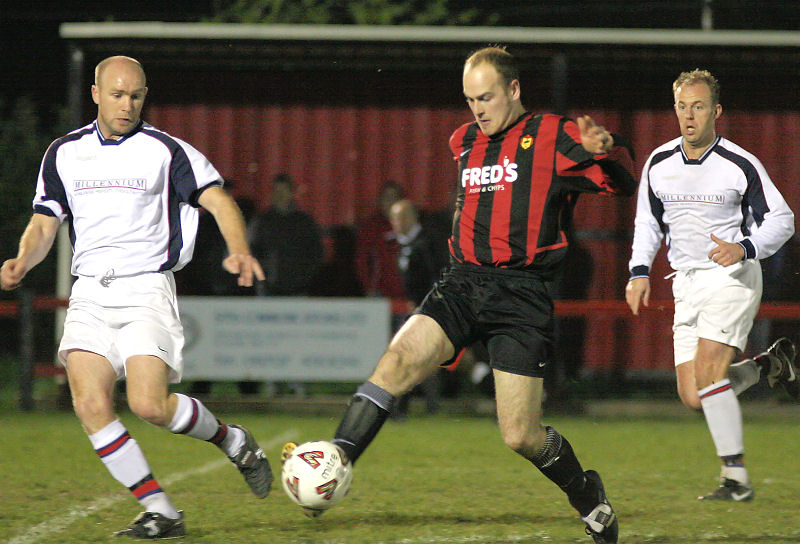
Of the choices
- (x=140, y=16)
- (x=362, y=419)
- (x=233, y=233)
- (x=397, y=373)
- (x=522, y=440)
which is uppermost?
(x=140, y=16)

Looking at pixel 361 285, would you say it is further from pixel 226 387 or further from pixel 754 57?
pixel 754 57

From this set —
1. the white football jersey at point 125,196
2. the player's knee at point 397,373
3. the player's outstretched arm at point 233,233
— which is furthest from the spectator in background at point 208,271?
the player's knee at point 397,373

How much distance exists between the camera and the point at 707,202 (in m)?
6.17

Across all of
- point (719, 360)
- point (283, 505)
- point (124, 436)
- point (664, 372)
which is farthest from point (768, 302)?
point (124, 436)

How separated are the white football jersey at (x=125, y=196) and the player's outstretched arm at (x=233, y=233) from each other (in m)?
0.07

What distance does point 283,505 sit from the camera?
600 cm

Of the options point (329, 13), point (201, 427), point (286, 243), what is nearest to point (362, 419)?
point (201, 427)

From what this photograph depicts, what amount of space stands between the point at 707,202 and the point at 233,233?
256cm

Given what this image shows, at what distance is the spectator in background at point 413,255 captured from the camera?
10.5 meters

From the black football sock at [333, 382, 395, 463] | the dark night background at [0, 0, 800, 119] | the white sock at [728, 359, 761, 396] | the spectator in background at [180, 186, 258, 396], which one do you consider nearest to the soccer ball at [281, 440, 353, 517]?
the black football sock at [333, 382, 395, 463]

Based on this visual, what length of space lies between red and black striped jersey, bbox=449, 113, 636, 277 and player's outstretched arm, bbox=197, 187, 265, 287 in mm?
915

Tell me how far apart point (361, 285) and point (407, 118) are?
1956 mm

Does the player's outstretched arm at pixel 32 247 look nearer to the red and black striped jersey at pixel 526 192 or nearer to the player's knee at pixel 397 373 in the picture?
the player's knee at pixel 397 373

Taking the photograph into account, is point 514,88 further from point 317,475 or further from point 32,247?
point 32,247
